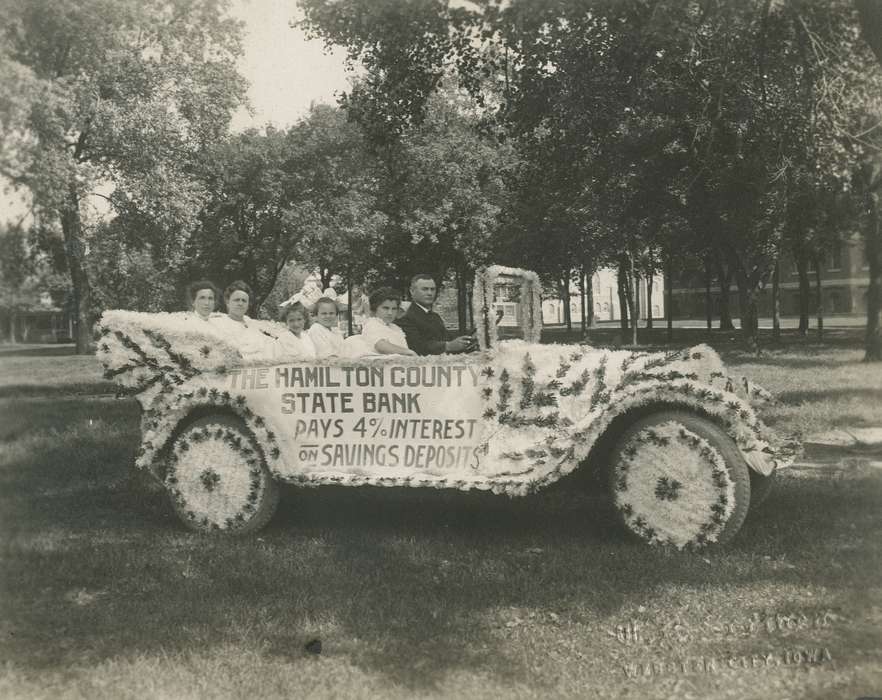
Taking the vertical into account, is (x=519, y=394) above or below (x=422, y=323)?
below

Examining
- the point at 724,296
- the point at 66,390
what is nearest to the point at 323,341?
the point at 66,390

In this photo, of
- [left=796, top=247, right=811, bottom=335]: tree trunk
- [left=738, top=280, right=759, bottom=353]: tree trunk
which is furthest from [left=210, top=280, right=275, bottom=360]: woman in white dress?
[left=796, top=247, right=811, bottom=335]: tree trunk

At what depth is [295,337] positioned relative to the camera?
6.38 m

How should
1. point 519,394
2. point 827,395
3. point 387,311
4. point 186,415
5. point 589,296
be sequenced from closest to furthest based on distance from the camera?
point 519,394 < point 186,415 < point 387,311 < point 827,395 < point 589,296

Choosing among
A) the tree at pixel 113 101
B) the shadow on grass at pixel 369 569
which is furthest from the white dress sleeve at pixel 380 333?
the tree at pixel 113 101

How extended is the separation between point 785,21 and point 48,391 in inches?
410

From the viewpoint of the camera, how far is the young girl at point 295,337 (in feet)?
20.4

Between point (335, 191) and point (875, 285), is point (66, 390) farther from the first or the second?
point (875, 285)

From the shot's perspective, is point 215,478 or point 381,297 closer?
point 215,478

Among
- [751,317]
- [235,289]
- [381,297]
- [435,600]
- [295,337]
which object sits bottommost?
[435,600]

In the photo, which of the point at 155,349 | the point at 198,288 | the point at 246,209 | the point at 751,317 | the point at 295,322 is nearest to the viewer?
the point at 155,349

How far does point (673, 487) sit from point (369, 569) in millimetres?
1815

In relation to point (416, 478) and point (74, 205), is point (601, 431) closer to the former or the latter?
point (416, 478)

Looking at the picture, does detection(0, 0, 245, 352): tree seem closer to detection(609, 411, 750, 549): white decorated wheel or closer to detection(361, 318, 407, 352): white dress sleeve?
detection(361, 318, 407, 352): white dress sleeve
